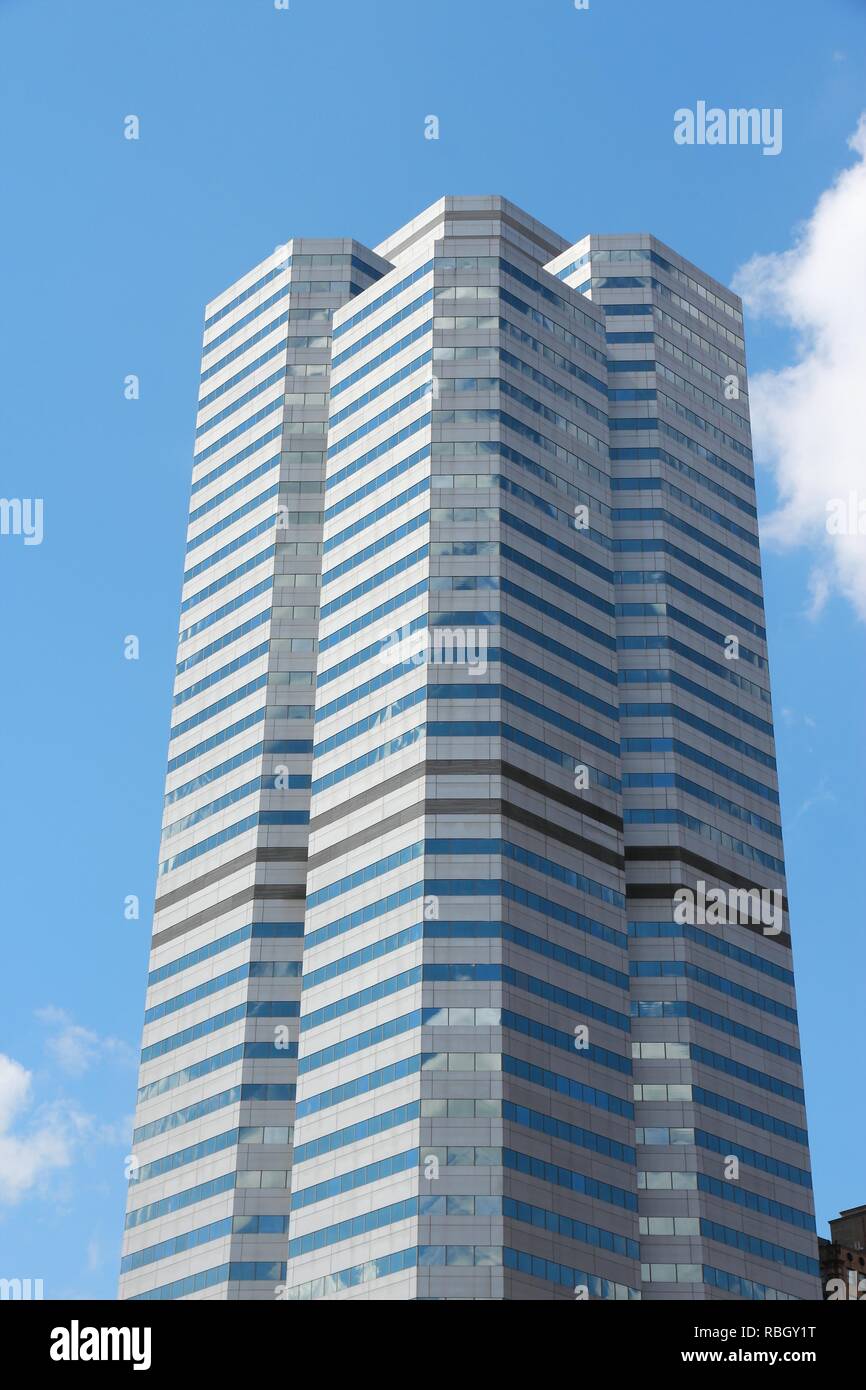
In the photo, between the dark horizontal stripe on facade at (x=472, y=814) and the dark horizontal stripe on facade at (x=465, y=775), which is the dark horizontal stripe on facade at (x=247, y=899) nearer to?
the dark horizontal stripe on facade at (x=472, y=814)

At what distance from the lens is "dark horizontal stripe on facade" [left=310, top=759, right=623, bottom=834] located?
12312 centimetres

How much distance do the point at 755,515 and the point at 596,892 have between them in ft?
158

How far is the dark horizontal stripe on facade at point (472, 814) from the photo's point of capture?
122 m

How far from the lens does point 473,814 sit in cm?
12131

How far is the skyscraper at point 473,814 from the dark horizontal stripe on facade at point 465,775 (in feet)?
0.96

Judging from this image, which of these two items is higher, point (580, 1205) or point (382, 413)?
point (382, 413)

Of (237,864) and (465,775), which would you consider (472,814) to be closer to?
(465,775)

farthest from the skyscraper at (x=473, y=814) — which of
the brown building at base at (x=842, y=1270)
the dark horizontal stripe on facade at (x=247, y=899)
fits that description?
the brown building at base at (x=842, y=1270)

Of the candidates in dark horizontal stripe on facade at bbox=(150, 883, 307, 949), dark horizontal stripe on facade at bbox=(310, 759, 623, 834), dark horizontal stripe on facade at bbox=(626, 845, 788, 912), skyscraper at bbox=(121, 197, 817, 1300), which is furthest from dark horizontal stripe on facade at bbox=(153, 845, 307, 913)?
dark horizontal stripe on facade at bbox=(626, 845, 788, 912)

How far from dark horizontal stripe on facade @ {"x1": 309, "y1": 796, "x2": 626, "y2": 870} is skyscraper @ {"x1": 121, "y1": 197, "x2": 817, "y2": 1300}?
0.30 m

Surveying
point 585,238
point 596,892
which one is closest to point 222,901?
point 596,892

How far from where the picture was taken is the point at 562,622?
136000mm

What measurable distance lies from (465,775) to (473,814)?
125 inches
